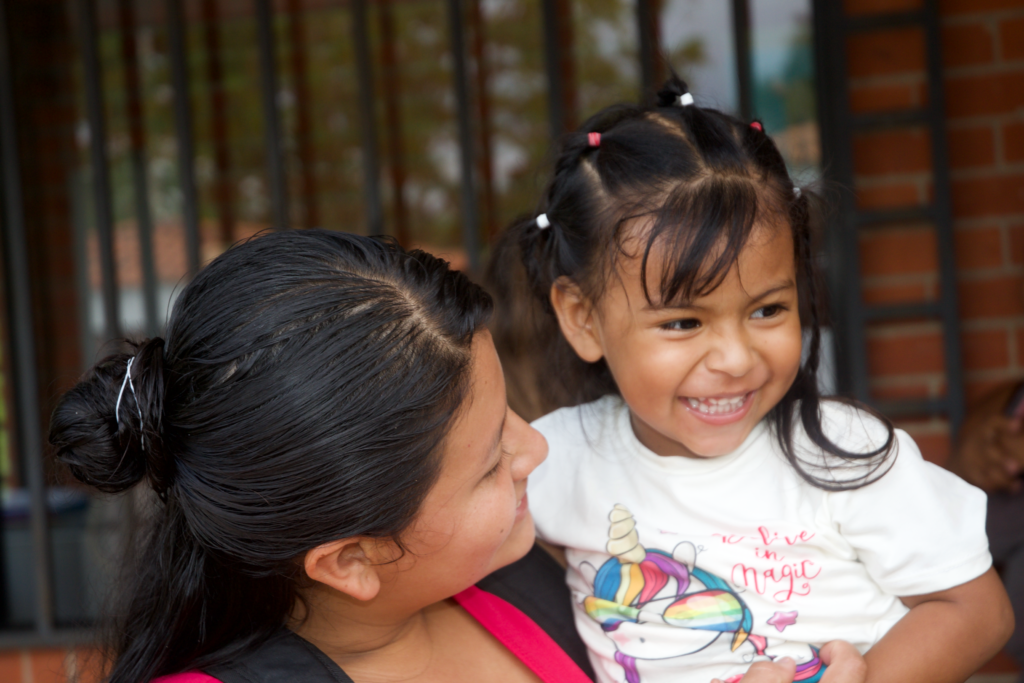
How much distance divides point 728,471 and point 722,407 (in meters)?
0.11

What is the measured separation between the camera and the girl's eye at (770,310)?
4.29 ft

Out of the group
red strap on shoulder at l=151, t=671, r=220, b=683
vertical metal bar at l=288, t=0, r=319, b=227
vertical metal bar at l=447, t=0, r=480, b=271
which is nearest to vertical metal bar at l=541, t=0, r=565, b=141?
vertical metal bar at l=447, t=0, r=480, b=271

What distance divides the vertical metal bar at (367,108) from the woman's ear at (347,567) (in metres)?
1.63

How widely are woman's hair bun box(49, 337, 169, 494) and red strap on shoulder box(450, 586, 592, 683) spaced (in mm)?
533

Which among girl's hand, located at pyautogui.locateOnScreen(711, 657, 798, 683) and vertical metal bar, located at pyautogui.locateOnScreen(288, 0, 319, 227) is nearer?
girl's hand, located at pyautogui.locateOnScreen(711, 657, 798, 683)

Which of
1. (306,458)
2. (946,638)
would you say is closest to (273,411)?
(306,458)

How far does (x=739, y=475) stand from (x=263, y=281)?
30.8 inches

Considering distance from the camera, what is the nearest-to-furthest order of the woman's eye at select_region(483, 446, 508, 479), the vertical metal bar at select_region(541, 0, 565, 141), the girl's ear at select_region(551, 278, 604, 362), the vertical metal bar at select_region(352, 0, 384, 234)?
the woman's eye at select_region(483, 446, 508, 479) → the girl's ear at select_region(551, 278, 604, 362) → the vertical metal bar at select_region(541, 0, 565, 141) → the vertical metal bar at select_region(352, 0, 384, 234)

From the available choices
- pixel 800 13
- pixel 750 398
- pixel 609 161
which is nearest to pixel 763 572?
pixel 750 398

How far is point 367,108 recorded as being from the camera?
111 inches

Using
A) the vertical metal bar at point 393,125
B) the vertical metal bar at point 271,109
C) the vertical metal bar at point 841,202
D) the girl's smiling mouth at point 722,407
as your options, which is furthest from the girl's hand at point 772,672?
the vertical metal bar at point 393,125

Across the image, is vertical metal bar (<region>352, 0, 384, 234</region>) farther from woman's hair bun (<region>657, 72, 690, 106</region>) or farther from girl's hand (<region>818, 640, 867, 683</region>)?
girl's hand (<region>818, 640, 867, 683</region>)

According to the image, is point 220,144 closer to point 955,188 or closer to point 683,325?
point 955,188

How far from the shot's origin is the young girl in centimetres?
124
